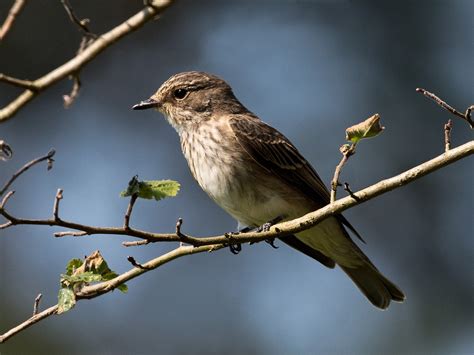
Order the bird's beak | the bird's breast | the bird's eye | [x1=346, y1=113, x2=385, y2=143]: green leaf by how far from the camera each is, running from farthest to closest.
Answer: the bird's eye → the bird's beak → the bird's breast → [x1=346, y1=113, x2=385, y2=143]: green leaf

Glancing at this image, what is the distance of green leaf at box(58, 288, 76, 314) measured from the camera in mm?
2873

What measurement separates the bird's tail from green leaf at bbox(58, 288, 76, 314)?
10.00ft

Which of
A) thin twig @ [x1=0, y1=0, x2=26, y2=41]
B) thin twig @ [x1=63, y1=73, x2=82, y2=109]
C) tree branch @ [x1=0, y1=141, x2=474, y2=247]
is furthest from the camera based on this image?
tree branch @ [x1=0, y1=141, x2=474, y2=247]

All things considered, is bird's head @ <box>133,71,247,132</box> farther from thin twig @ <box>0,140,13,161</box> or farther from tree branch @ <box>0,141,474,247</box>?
thin twig @ <box>0,140,13,161</box>

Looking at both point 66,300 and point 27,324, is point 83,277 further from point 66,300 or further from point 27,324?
point 27,324

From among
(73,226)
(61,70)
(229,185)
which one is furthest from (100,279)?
(229,185)

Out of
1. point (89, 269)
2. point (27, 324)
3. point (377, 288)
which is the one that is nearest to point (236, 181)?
point (377, 288)

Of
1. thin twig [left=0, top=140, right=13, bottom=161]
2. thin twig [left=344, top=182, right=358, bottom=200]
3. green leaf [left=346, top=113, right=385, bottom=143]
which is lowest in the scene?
thin twig [left=344, top=182, right=358, bottom=200]

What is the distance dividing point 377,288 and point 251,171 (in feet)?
4.10

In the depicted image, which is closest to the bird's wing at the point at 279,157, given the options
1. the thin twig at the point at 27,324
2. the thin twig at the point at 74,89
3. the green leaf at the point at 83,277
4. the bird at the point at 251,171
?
the bird at the point at 251,171

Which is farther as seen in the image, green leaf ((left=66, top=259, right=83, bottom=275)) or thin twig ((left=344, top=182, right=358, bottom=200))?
thin twig ((left=344, top=182, right=358, bottom=200))

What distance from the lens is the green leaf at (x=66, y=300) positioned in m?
2.87

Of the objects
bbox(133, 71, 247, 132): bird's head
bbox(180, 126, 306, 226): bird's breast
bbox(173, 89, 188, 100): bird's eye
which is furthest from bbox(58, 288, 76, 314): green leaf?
bbox(173, 89, 188, 100): bird's eye

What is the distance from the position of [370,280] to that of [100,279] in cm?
302
